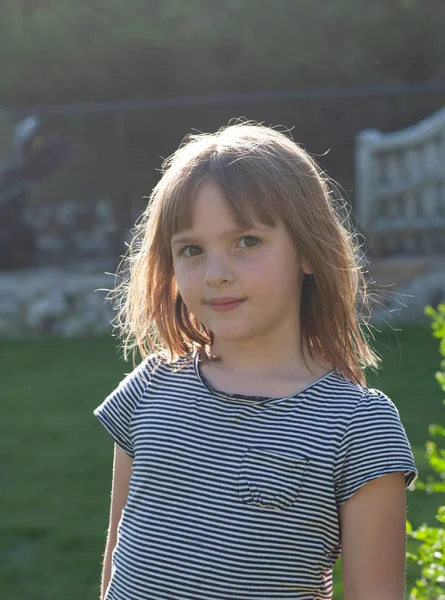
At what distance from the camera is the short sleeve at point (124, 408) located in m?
1.96

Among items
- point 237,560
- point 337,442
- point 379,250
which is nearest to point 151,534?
Answer: point 237,560

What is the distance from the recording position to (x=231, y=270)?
5.89 ft

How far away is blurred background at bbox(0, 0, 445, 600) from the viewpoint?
884 centimetres

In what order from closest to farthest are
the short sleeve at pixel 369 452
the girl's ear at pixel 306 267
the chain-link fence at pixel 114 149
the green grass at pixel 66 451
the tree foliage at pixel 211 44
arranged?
the short sleeve at pixel 369 452, the girl's ear at pixel 306 267, the green grass at pixel 66 451, the chain-link fence at pixel 114 149, the tree foliage at pixel 211 44

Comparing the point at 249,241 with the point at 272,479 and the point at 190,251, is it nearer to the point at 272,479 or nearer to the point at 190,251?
the point at 190,251

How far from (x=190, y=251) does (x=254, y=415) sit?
1.01ft

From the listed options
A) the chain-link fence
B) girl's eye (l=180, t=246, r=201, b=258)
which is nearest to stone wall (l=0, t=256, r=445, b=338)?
the chain-link fence

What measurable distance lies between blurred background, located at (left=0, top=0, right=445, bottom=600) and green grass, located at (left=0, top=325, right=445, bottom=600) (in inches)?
9.6

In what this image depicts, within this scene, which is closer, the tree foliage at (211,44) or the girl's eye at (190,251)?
the girl's eye at (190,251)

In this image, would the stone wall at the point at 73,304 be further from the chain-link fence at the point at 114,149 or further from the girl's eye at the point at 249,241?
the girl's eye at the point at 249,241

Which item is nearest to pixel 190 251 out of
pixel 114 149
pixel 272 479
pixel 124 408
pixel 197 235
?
pixel 197 235

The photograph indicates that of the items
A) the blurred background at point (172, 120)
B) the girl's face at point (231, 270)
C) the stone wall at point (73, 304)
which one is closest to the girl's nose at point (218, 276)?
the girl's face at point (231, 270)

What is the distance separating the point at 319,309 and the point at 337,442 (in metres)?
0.34

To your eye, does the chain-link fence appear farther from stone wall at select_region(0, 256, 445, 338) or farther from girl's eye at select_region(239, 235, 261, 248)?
girl's eye at select_region(239, 235, 261, 248)
